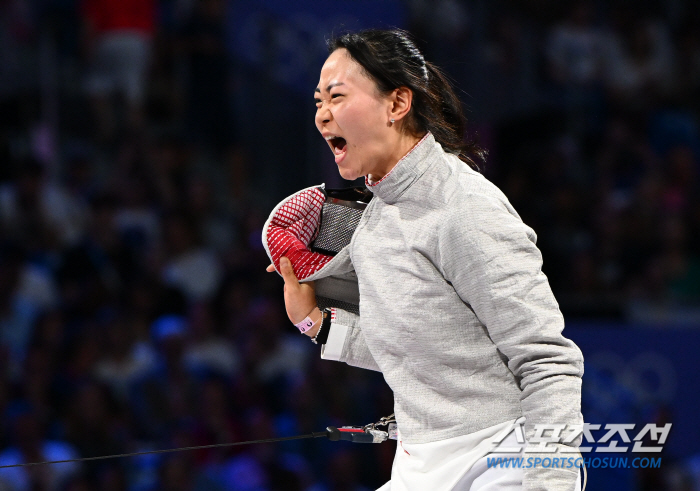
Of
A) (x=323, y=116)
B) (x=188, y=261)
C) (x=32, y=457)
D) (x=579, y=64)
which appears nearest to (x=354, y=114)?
(x=323, y=116)

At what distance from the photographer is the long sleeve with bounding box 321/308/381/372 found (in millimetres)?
1678

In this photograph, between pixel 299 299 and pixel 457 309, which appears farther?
pixel 299 299

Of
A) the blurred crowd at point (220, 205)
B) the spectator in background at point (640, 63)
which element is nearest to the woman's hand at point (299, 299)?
the blurred crowd at point (220, 205)

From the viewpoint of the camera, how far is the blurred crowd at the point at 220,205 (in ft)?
12.4

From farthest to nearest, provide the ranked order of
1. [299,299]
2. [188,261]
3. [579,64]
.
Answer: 1. [579,64]
2. [188,261]
3. [299,299]

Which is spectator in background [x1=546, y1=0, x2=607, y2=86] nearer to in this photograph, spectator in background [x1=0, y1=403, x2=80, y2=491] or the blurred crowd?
the blurred crowd

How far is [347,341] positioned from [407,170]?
39 cm

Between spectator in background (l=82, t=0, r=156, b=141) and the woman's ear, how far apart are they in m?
3.44

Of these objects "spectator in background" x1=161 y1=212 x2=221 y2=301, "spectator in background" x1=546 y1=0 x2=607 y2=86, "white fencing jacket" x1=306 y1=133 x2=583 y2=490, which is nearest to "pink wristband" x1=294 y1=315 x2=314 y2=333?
"white fencing jacket" x1=306 y1=133 x2=583 y2=490

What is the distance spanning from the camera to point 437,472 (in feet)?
4.65

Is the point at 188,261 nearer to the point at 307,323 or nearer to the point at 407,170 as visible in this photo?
Result: the point at 307,323

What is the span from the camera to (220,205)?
15.5 ft

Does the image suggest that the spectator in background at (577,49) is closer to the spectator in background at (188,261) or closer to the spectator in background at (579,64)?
the spectator in background at (579,64)

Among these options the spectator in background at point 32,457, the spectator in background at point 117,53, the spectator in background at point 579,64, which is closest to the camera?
the spectator in background at point 32,457
